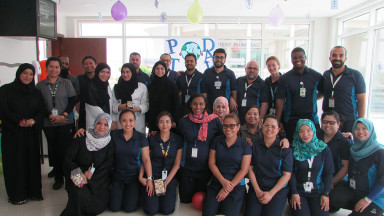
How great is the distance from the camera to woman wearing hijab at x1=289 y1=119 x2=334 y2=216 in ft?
8.35

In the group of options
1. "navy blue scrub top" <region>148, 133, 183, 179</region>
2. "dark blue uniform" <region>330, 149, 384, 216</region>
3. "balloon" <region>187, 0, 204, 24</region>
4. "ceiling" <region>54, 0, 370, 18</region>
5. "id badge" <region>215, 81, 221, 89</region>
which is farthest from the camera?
"ceiling" <region>54, 0, 370, 18</region>

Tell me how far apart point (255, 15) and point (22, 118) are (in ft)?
22.1

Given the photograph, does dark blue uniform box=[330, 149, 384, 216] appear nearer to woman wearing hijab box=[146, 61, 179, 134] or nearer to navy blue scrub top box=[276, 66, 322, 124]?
navy blue scrub top box=[276, 66, 322, 124]

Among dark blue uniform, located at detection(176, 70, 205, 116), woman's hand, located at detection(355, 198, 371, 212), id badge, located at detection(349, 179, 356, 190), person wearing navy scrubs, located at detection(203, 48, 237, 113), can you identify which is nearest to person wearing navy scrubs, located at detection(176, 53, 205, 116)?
dark blue uniform, located at detection(176, 70, 205, 116)

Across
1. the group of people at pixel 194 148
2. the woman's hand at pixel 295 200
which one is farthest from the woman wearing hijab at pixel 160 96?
the woman's hand at pixel 295 200

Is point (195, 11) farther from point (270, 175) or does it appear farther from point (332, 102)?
point (270, 175)

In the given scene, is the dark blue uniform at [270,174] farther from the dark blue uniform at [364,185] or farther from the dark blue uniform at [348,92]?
the dark blue uniform at [348,92]

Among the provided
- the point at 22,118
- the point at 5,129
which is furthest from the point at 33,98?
the point at 5,129

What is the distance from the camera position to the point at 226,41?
8.23m

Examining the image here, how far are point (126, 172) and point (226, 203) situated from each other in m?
1.06

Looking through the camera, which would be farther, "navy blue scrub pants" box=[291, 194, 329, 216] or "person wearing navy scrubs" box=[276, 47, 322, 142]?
"person wearing navy scrubs" box=[276, 47, 322, 142]

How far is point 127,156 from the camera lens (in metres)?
2.78

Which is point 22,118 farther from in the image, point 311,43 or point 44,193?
point 311,43

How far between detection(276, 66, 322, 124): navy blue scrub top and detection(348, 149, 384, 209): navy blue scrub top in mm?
802
